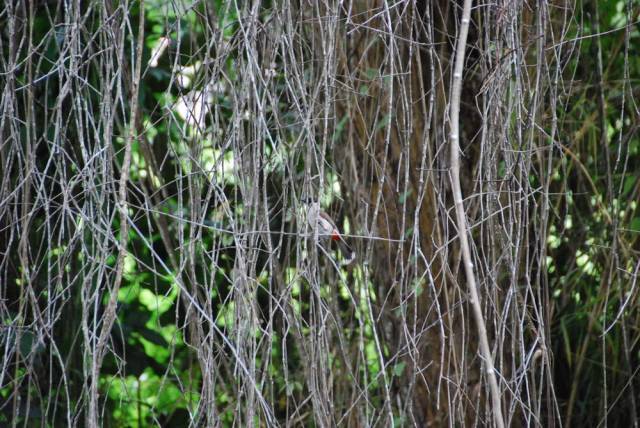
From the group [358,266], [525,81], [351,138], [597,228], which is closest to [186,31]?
[351,138]

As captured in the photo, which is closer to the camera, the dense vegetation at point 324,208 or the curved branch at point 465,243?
the curved branch at point 465,243

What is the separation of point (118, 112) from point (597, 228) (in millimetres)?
1508

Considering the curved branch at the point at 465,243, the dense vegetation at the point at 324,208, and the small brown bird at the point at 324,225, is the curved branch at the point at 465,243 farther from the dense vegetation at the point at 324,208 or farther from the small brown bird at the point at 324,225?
the small brown bird at the point at 324,225

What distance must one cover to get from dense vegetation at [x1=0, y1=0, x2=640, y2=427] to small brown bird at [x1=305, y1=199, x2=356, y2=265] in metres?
0.03

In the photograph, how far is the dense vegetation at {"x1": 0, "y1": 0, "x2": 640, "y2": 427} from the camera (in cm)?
163

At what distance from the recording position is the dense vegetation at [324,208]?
1.63 meters

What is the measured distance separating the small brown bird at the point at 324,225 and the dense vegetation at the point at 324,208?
33mm

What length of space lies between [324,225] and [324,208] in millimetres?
469

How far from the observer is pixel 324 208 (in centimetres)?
252

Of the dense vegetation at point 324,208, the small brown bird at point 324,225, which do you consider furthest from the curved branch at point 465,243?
the small brown bird at point 324,225

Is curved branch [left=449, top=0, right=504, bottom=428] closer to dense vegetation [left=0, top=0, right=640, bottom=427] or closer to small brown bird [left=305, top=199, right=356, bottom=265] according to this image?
dense vegetation [left=0, top=0, right=640, bottom=427]

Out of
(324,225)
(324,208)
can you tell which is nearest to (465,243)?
(324,225)

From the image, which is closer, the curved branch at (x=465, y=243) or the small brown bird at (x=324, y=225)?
the curved branch at (x=465, y=243)

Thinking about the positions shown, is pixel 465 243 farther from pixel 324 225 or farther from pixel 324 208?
pixel 324 208
